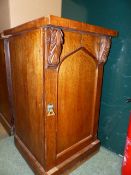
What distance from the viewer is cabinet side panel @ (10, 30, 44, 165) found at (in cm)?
112

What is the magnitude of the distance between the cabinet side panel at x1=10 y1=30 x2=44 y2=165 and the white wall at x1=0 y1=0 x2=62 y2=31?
384mm

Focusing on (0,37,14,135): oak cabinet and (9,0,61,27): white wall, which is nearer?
(9,0,61,27): white wall

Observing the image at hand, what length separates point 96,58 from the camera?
56.0 inches

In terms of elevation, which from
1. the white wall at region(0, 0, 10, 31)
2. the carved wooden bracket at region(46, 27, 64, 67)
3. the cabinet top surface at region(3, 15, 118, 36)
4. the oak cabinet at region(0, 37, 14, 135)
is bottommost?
the oak cabinet at region(0, 37, 14, 135)

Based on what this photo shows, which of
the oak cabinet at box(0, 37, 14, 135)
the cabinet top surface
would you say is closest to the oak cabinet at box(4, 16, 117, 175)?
the cabinet top surface

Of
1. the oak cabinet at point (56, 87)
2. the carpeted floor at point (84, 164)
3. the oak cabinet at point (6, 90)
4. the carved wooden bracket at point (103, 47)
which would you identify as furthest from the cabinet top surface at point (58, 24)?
the carpeted floor at point (84, 164)

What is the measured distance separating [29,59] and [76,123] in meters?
0.73

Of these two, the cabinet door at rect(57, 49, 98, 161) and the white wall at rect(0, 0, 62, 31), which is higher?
the white wall at rect(0, 0, 62, 31)

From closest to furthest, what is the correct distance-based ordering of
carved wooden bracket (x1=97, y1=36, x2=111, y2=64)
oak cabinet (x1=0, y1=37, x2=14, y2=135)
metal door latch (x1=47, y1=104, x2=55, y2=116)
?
metal door latch (x1=47, y1=104, x2=55, y2=116) < carved wooden bracket (x1=97, y1=36, x2=111, y2=64) < oak cabinet (x1=0, y1=37, x2=14, y2=135)

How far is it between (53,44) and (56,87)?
1.07 feet

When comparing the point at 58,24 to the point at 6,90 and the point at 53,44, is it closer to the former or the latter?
the point at 53,44

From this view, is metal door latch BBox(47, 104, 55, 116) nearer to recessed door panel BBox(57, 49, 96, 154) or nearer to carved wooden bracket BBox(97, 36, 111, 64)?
recessed door panel BBox(57, 49, 96, 154)

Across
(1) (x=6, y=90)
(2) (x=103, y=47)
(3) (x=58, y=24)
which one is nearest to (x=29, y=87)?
(3) (x=58, y=24)

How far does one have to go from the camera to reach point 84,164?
1.61 metres
